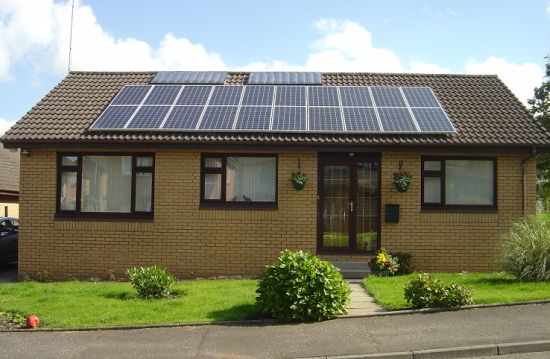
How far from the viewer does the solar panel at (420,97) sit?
46.0 feet

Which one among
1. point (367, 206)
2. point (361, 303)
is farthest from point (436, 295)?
point (367, 206)

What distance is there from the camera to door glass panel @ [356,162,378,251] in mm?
12867

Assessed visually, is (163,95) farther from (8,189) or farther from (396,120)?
(8,189)

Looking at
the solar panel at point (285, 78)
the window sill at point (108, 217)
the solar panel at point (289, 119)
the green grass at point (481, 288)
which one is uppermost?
the solar panel at point (285, 78)

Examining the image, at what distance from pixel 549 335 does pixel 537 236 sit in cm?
385

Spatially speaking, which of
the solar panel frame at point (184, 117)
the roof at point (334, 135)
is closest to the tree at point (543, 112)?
the roof at point (334, 135)

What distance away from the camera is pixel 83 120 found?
533 inches

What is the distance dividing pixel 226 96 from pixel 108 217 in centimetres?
424

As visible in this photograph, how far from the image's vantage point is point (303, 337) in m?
7.63

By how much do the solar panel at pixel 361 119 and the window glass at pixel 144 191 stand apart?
4691mm

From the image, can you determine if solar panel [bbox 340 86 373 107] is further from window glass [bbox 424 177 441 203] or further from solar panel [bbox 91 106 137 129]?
solar panel [bbox 91 106 137 129]

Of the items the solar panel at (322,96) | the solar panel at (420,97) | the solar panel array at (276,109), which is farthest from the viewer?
the solar panel at (322,96)

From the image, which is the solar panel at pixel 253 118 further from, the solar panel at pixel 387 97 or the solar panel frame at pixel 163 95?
the solar panel at pixel 387 97

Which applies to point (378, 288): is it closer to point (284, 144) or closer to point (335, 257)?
point (335, 257)
